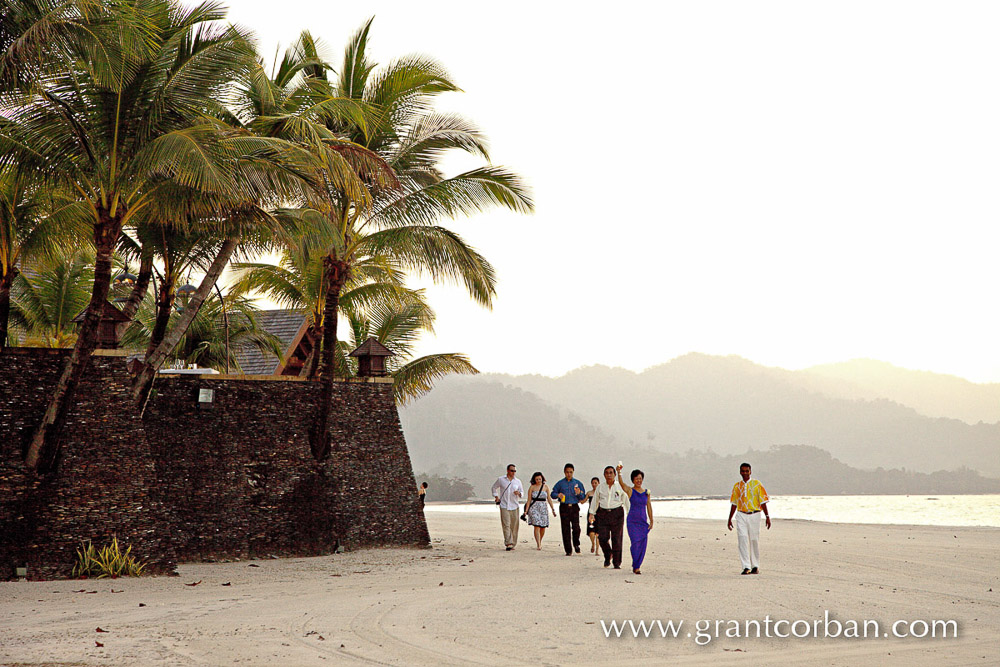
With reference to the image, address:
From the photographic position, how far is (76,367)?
1307 cm

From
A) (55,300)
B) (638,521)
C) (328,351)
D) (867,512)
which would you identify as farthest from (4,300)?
(867,512)

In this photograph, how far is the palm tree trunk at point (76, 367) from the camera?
12836 millimetres

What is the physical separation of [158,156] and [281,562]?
7.04 meters

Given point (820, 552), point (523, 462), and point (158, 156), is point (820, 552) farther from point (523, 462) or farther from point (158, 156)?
point (523, 462)

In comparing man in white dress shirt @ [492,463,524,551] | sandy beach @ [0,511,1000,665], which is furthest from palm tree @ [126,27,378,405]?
man in white dress shirt @ [492,463,524,551]

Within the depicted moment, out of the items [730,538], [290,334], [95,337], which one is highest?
[290,334]

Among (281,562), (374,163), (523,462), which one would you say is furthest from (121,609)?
(523,462)

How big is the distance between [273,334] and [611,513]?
15423mm

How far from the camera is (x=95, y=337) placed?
1327cm

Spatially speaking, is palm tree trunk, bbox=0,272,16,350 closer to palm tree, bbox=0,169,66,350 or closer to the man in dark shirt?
palm tree, bbox=0,169,66,350

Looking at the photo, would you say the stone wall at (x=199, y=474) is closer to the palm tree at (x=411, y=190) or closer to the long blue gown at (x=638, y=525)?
the palm tree at (x=411, y=190)

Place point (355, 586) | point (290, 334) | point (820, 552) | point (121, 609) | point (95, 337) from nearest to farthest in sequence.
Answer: point (121, 609), point (355, 586), point (95, 337), point (820, 552), point (290, 334)

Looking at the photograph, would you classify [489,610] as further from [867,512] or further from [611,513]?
[867,512]

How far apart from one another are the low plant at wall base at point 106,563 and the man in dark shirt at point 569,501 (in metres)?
7.28
